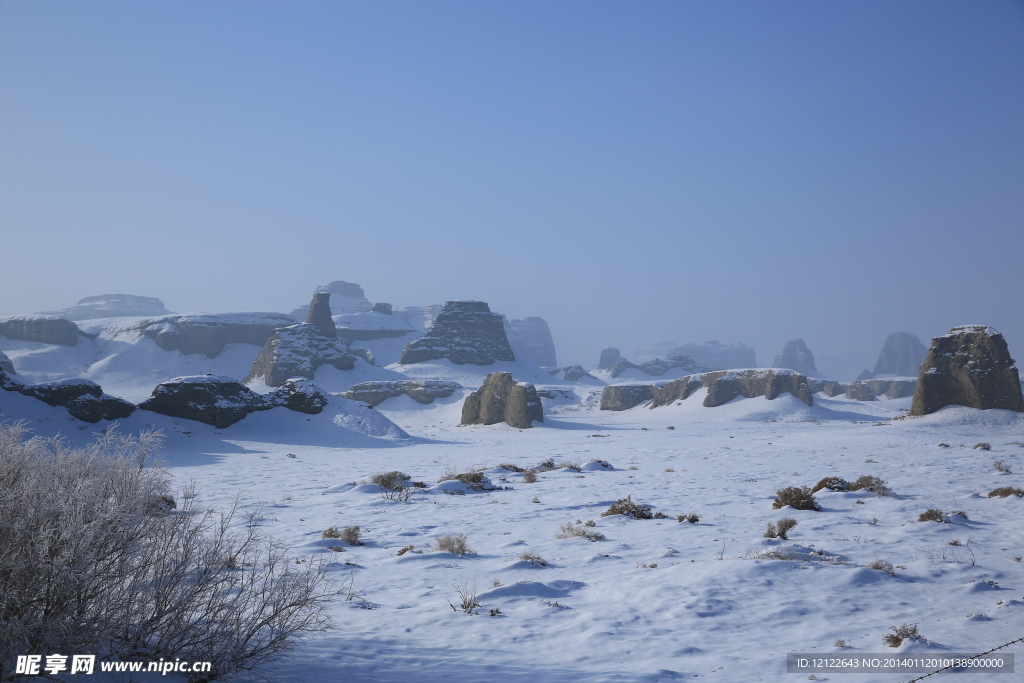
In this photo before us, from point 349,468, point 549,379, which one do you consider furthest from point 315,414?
point 549,379

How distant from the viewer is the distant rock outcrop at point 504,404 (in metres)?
46.0

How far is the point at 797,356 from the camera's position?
190250 mm

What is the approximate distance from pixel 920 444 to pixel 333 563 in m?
27.3

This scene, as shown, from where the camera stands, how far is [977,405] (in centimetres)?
3394

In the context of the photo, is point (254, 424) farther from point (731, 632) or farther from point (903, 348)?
point (903, 348)

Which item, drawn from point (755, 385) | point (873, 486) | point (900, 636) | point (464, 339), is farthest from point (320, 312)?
point (900, 636)

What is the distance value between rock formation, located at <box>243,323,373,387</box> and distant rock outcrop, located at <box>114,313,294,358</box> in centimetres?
1052

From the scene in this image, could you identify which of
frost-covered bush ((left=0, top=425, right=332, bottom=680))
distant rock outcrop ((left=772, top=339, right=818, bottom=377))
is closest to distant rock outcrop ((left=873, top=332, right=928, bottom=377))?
distant rock outcrop ((left=772, top=339, right=818, bottom=377))

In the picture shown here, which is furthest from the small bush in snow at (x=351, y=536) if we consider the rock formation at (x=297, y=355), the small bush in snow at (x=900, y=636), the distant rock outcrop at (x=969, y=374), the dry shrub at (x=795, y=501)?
the rock formation at (x=297, y=355)

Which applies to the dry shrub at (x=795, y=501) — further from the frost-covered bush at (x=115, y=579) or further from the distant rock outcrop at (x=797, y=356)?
the distant rock outcrop at (x=797, y=356)

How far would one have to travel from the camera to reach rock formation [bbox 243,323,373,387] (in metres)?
75.4

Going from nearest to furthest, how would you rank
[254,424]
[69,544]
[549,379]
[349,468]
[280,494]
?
[69,544] → [280,494] → [349,468] → [254,424] → [549,379]

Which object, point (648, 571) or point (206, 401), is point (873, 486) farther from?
point (206, 401)

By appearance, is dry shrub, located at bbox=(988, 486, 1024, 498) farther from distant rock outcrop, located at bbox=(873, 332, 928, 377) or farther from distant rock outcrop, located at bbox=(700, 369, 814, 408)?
distant rock outcrop, located at bbox=(873, 332, 928, 377)
